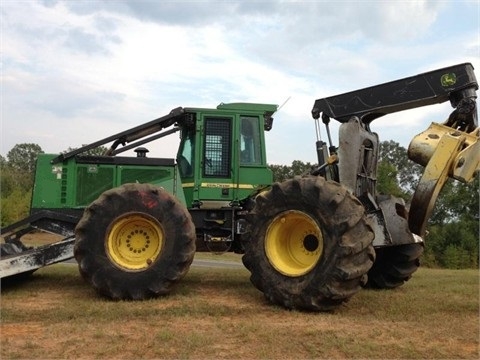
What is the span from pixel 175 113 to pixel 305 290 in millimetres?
3941

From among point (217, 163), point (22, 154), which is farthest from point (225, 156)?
point (22, 154)

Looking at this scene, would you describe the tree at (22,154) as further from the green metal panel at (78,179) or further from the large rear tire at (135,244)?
the large rear tire at (135,244)

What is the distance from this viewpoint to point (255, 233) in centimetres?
775

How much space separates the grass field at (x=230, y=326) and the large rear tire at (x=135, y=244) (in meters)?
0.31

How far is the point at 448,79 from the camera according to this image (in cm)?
773

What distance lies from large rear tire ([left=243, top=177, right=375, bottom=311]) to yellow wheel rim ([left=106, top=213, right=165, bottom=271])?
1.41 metres

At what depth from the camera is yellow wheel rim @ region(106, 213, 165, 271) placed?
26.3ft

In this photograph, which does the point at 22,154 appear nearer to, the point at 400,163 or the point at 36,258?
the point at 400,163

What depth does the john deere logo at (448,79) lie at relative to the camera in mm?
7684

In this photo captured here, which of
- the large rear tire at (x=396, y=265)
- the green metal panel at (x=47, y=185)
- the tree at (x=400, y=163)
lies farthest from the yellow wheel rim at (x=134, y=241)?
the tree at (x=400, y=163)

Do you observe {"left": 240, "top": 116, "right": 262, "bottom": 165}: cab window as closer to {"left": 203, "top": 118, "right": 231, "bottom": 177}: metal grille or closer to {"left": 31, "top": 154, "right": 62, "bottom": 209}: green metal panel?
{"left": 203, "top": 118, "right": 231, "bottom": 177}: metal grille

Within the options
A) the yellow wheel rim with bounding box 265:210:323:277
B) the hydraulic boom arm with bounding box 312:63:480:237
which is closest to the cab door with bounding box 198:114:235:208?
the yellow wheel rim with bounding box 265:210:323:277

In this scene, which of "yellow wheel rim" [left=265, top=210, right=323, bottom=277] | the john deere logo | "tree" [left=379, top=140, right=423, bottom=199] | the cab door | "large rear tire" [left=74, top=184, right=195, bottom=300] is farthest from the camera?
"tree" [left=379, top=140, right=423, bottom=199]

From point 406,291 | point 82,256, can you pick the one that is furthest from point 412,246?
point 82,256
